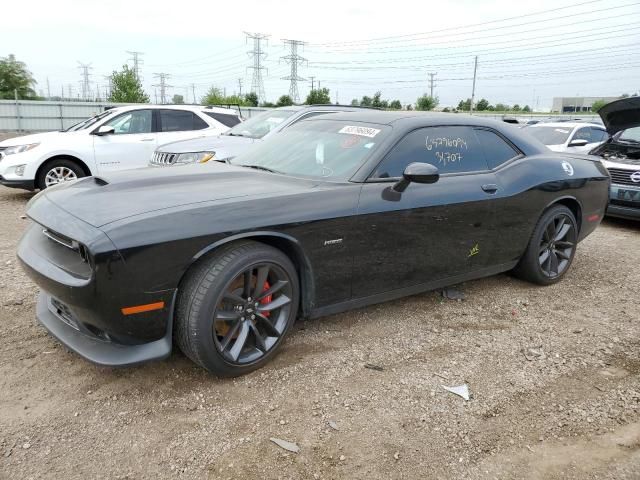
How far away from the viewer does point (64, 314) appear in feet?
9.37

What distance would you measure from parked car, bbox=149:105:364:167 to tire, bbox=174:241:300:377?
12.6ft

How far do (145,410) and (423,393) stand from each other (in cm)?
154

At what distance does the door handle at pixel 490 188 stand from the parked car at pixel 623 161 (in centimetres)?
402

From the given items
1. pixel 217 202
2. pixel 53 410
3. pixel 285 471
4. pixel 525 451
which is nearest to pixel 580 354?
pixel 525 451

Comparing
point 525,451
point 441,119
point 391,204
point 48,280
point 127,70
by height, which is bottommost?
point 525,451

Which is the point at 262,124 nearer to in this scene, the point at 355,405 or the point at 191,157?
the point at 191,157

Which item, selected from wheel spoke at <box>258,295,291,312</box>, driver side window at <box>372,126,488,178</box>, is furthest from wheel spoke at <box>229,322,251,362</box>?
driver side window at <box>372,126,488,178</box>

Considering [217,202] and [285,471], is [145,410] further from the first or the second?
[217,202]

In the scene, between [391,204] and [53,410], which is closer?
[53,410]

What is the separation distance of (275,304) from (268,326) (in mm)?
139

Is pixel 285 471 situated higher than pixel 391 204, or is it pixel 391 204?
pixel 391 204

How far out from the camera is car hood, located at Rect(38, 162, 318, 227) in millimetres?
2674

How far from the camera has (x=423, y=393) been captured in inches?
112

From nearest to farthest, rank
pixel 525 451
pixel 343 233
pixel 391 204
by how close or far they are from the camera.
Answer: pixel 525 451, pixel 343 233, pixel 391 204
